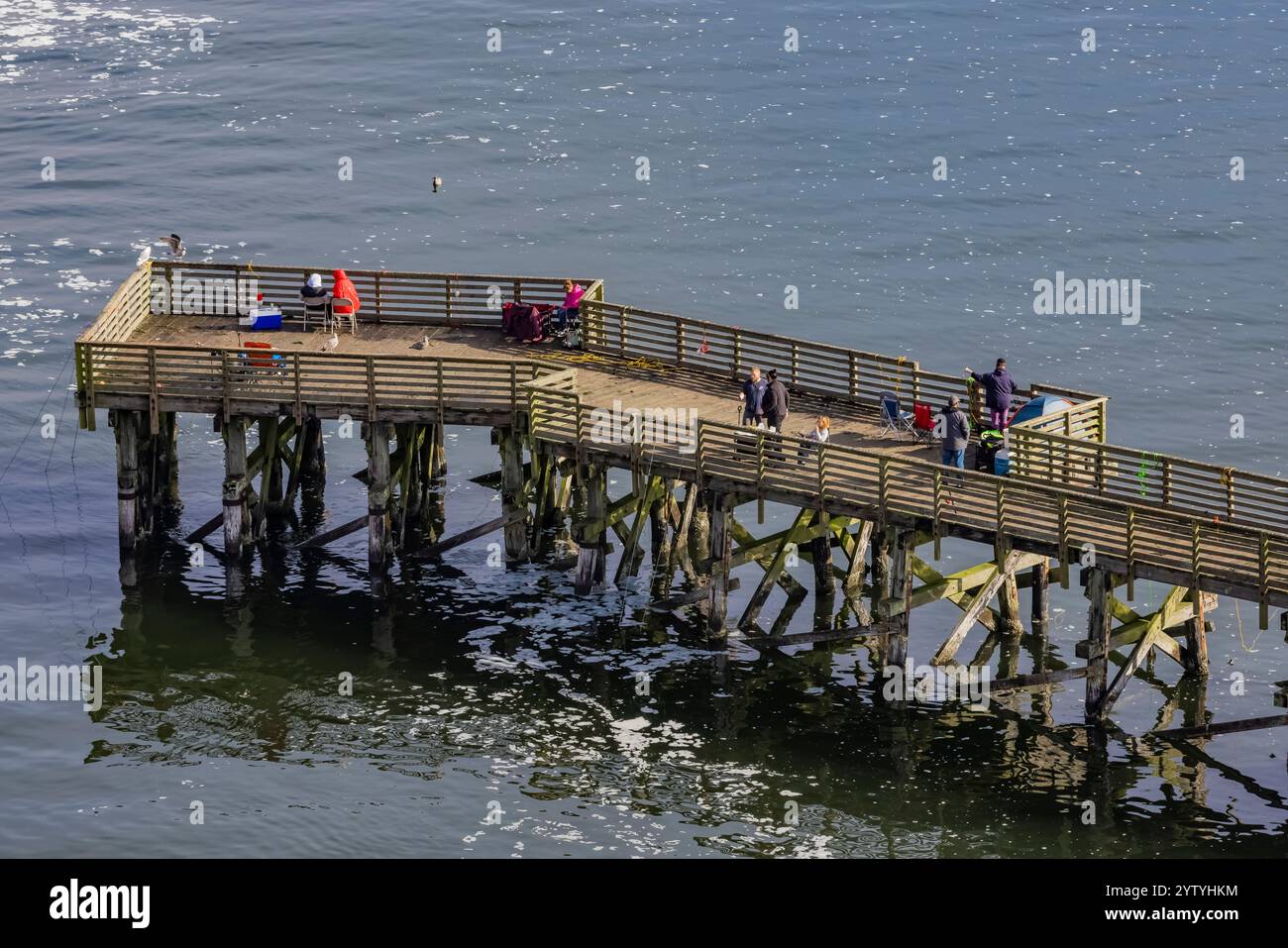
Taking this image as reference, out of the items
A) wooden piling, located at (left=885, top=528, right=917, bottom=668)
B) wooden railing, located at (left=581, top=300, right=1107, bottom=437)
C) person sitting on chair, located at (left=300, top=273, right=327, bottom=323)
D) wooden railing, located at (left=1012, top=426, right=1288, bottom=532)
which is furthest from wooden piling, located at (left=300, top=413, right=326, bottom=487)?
wooden railing, located at (left=1012, top=426, right=1288, bottom=532)

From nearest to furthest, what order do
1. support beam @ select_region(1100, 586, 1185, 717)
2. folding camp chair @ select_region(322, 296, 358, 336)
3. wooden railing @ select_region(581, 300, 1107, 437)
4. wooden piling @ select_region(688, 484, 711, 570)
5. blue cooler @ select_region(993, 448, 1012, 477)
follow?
support beam @ select_region(1100, 586, 1185, 717), blue cooler @ select_region(993, 448, 1012, 477), wooden railing @ select_region(581, 300, 1107, 437), wooden piling @ select_region(688, 484, 711, 570), folding camp chair @ select_region(322, 296, 358, 336)

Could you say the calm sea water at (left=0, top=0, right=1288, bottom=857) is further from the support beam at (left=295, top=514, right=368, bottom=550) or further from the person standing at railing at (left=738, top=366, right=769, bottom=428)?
the person standing at railing at (left=738, top=366, right=769, bottom=428)

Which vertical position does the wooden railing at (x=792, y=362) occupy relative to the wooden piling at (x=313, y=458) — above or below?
above

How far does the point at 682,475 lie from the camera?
48.7 metres

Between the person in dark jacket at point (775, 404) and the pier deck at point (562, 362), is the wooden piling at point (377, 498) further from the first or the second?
the person in dark jacket at point (775, 404)

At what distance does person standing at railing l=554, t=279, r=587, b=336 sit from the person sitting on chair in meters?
5.45

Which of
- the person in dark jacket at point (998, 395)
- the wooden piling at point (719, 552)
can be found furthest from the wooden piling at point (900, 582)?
the wooden piling at point (719, 552)

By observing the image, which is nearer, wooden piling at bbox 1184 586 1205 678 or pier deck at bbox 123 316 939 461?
wooden piling at bbox 1184 586 1205 678

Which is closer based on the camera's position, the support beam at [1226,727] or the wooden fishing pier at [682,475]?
the support beam at [1226,727]

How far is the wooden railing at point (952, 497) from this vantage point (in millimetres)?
43781

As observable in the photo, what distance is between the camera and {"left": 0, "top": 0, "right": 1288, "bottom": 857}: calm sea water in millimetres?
44094

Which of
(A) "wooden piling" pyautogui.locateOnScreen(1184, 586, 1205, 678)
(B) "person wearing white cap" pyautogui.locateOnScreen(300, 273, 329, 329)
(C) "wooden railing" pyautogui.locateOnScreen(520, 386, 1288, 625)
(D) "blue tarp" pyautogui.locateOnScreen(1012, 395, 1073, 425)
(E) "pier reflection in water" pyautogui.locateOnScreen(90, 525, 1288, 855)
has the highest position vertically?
(B) "person wearing white cap" pyautogui.locateOnScreen(300, 273, 329, 329)

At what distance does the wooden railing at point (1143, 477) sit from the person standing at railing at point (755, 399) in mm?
5356
